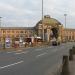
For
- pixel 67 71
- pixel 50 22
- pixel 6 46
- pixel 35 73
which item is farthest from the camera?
pixel 50 22

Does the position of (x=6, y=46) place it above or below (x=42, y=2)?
below

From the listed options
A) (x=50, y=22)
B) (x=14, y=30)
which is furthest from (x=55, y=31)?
(x=14, y=30)

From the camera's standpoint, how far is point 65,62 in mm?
11961

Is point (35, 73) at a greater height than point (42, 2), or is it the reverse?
point (42, 2)

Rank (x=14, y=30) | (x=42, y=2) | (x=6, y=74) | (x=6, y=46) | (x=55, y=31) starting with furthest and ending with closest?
(x=14, y=30)
(x=55, y=31)
(x=42, y=2)
(x=6, y=46)
(x=6, y=74)

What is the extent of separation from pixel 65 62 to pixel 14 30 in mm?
185320

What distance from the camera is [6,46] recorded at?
194 ft

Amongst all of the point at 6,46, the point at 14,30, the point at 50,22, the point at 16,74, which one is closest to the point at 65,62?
the point at 16,74

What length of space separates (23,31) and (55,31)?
49.1 meters

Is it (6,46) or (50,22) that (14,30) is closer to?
(50,22)

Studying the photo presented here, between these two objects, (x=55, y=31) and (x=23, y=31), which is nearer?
(x=55, y=31)

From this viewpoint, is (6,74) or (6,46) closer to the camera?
(6,74)

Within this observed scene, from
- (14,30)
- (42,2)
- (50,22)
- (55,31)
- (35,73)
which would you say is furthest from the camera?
(14,30)

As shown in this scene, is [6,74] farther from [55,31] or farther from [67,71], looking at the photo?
[55,31]
